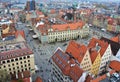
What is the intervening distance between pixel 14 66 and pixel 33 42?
143 feet

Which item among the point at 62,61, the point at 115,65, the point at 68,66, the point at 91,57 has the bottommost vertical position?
the point at 115,65

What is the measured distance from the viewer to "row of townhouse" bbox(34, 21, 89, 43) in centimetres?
9812

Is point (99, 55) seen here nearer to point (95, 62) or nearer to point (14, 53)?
point (95, 62)

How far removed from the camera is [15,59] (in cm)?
5712

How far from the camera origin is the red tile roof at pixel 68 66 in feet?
153

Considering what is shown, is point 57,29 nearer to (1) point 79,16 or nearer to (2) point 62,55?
(2) point 62,55

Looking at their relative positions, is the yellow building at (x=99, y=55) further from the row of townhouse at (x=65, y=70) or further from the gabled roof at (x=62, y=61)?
the gabled roof at (x=62, y=61)

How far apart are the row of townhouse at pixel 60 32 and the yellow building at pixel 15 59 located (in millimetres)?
37402

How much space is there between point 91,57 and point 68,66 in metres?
13.1

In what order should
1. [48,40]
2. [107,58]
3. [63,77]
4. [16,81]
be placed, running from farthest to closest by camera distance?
[48,40] → [107,58] → [63,77] → [16,81]

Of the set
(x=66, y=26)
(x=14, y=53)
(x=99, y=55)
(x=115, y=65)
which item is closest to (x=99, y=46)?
(x=99, y=55)

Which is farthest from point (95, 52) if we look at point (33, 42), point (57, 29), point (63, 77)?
point (33, 42)

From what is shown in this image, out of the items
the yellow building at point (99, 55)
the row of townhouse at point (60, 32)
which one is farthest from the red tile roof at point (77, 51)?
the row of townhouse at point (60, 32)

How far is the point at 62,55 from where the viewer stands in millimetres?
55188
